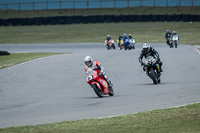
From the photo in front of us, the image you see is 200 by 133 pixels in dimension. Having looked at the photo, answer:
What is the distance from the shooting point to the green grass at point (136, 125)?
6898mm

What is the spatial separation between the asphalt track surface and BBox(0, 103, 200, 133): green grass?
2.45 ft

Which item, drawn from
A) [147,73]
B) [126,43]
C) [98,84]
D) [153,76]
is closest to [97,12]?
[126,43]

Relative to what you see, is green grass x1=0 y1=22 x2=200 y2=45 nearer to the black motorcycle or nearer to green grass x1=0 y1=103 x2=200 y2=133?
the black motorcycle

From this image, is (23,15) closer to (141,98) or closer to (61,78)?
(61,78)

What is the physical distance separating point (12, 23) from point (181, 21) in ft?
67.7

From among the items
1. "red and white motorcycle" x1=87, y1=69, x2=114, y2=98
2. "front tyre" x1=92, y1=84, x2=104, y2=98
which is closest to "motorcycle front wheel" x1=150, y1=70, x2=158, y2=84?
"red and white motorcycle" x1=87, y1=69, x2=114, y2=98

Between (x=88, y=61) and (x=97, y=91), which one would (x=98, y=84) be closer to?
(x=97, y=91)

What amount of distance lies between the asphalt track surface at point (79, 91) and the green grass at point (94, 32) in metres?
26.3

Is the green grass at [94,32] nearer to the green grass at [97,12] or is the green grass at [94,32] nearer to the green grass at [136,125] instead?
the green grass at [97,12]

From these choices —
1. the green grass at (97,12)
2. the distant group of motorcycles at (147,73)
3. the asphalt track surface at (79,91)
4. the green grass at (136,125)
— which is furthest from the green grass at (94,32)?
the green grass at (136,125)

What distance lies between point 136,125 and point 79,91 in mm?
6549

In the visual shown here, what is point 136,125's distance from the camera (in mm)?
7352

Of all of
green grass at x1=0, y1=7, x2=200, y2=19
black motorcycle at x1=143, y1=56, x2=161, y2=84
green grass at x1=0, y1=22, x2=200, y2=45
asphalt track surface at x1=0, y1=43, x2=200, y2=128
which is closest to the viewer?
asphalt track surface at x1=0, y1=43, x2=200, y2=128

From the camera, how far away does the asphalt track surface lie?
9414 mm
